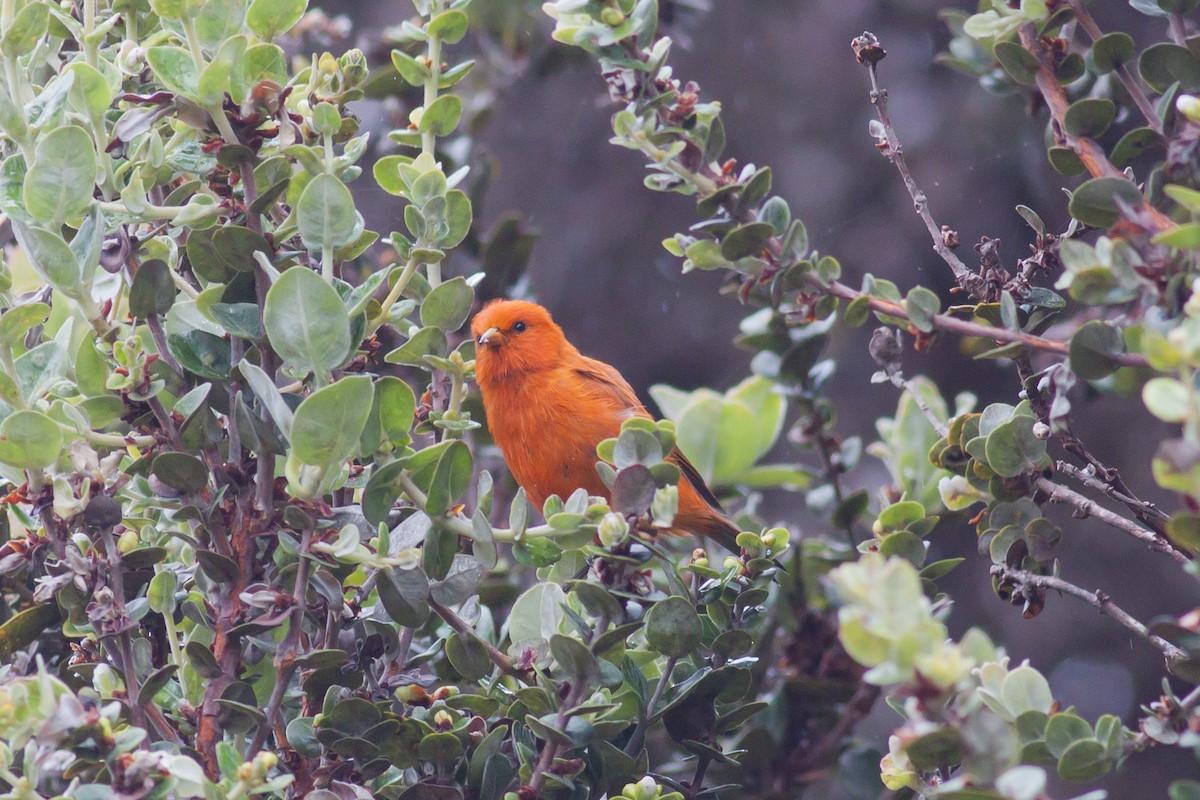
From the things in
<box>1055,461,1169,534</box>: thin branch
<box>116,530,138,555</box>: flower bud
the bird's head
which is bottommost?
the bird's head

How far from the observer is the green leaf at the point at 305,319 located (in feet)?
5.65

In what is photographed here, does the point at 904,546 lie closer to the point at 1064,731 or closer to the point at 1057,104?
the point at 1064,731

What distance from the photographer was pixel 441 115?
89.3 inches

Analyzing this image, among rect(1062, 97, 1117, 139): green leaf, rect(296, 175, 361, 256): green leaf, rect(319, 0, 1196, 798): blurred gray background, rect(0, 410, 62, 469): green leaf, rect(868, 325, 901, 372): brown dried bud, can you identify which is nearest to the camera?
rect(0, 410, 62, 469): green leaf

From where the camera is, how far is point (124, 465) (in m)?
2.27

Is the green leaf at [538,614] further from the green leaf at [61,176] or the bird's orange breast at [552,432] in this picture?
the bird's orange breast at [552,432]

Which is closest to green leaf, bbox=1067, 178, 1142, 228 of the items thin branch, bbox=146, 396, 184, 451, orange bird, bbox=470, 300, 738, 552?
thin branch, bbox=146, 396, 184, 451

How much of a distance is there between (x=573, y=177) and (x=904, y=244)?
208 cm

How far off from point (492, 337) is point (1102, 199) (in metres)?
2.78

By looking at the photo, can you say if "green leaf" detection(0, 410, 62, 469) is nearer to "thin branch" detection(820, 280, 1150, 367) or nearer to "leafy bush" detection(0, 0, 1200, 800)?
"leafy bush" detection(0, 0, 1200, 800)

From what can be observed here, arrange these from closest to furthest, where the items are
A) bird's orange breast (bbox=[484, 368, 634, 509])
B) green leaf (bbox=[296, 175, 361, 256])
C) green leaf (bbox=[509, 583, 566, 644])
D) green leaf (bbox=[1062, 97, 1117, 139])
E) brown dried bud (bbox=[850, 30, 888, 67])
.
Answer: green leaf (bbox=[296, 175, 361, 256])
green leaf (bbox=[1062, 97, 1117, 139])
green leaf (bbox=[509, 583, 566, 644])
brown dried bud (bbox=[850, 30, 888, 67])
bird's orange breast (bbox=[484, 368, 634, 509])

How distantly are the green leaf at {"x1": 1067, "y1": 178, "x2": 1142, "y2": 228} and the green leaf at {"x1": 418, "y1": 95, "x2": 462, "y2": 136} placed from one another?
114 cm

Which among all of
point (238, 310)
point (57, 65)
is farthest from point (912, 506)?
point (57, 65)

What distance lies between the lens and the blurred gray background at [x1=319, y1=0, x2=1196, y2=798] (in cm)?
547
